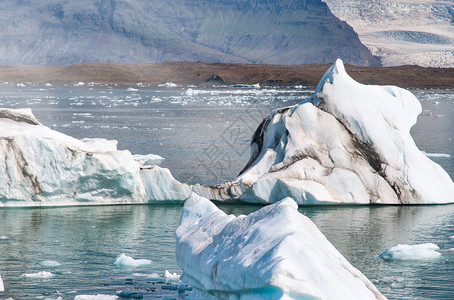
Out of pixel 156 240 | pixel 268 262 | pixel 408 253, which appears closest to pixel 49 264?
pixel 156 240

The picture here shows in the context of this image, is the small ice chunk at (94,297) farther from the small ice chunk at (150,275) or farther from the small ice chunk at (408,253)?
the small ice chunk at (408,253)

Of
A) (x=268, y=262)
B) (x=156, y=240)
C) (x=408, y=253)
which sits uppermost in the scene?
(x=268, y=262)

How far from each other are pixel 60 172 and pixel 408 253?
5951 millimetres

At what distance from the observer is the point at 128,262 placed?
27.9 ft

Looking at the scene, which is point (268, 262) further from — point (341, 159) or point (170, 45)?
point (170, 45)

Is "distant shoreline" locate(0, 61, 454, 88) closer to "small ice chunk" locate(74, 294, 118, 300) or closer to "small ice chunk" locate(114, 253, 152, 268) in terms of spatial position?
"small ice chunk" locate(114, 253, 152, 268)

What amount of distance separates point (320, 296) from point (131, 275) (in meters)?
3.67

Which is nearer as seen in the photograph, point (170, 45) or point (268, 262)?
point (268, 262)

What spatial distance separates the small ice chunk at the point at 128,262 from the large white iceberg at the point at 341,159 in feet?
13.2

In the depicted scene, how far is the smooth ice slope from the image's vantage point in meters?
11.7

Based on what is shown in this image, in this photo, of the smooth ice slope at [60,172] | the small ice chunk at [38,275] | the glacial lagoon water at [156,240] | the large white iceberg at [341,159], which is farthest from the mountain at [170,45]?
the small ice chunk at [38,275]

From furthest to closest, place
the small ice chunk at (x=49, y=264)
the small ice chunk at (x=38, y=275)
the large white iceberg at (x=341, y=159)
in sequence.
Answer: the large white iceberg at (x=341, y=159)
the small ice chunk at (x=49, y=264)
the small ice chunk at (x=38, y=275)

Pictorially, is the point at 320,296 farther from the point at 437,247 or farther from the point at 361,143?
the point at 361,143

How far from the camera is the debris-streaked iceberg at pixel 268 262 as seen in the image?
4.98 metres
